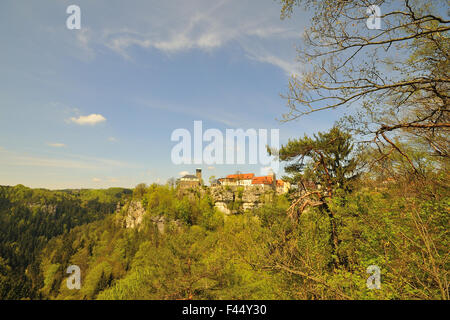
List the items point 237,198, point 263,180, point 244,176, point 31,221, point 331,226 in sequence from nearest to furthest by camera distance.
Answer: point 331,226 < point 237,198 < point 263,180 < point 244,176 < point 31,221

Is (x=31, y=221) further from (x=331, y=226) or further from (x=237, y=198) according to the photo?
(x=331, y=226)

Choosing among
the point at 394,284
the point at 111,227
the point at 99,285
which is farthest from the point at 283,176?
the point at 111,227

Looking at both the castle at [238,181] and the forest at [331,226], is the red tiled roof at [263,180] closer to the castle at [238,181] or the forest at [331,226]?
the castle at [238,181]

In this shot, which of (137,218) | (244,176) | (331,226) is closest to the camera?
(331,226)

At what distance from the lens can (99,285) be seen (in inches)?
1741

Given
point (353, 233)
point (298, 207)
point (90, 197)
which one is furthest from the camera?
point (90, 197)

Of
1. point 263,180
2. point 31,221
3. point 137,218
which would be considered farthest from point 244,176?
point 31,221

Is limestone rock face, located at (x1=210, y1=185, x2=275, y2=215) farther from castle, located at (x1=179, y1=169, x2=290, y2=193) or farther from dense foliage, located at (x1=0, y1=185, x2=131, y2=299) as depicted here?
dense foliage, located at (x1=0, y1=185, x2=131, y2=299)

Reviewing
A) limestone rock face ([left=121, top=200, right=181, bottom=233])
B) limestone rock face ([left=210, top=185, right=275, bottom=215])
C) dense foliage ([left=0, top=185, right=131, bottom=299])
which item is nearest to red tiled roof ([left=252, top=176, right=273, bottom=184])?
limestone rock face ([left=210, top=185, right=275, bottom=215])

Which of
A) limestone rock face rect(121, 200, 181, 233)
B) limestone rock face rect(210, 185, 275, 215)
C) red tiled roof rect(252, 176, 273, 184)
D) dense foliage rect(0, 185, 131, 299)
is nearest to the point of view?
limestone rock face rect(210, 185, 275, 215)

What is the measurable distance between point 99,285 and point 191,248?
1553 inches

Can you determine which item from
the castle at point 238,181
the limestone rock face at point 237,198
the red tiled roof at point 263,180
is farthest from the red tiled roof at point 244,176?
the limestone rock face at point 237,198
